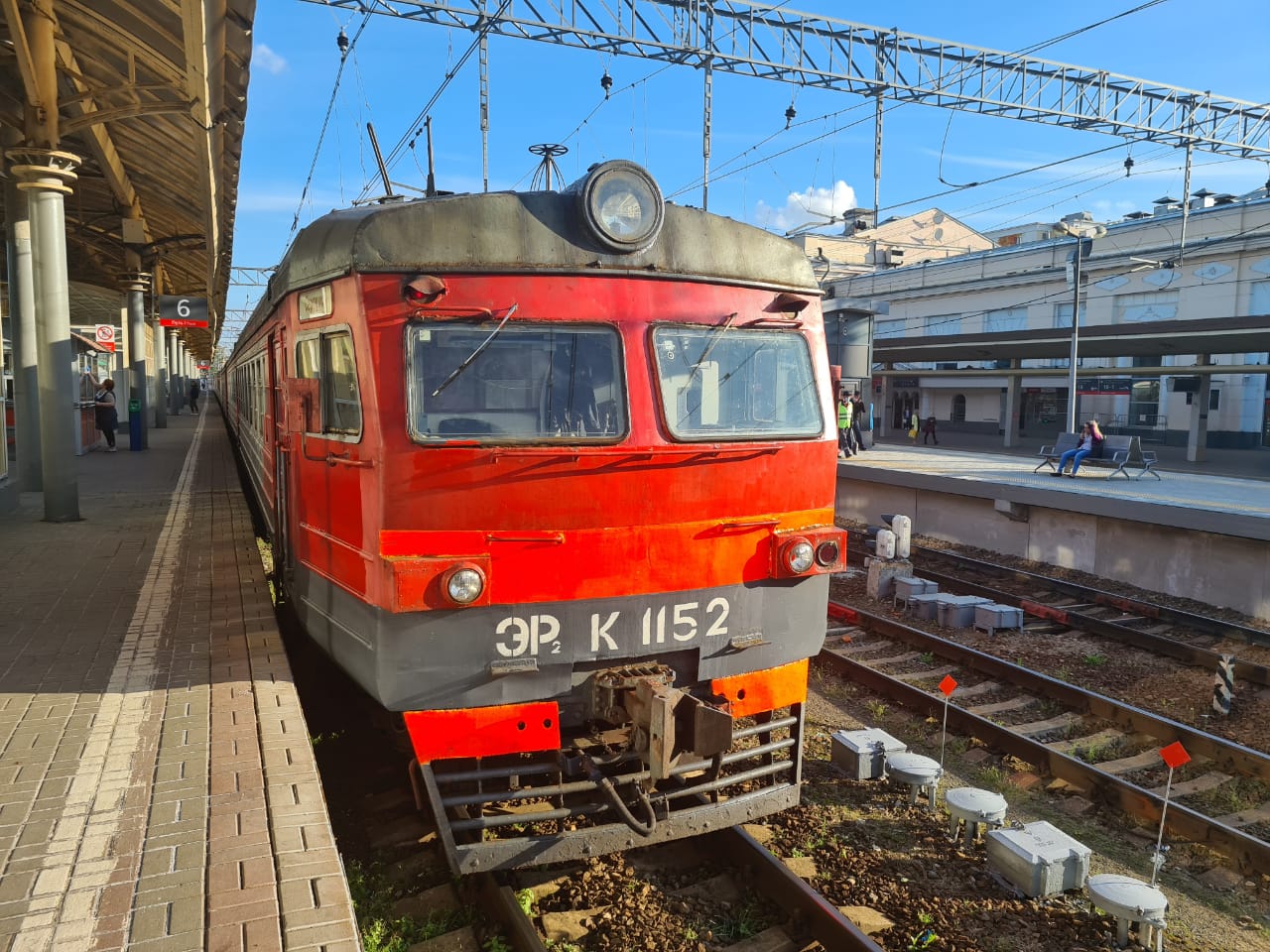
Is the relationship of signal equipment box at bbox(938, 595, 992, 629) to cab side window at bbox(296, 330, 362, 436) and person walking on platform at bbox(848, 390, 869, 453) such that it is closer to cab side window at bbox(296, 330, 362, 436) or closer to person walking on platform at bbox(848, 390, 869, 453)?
cab side window at bbox(296, 330, 362, 436)

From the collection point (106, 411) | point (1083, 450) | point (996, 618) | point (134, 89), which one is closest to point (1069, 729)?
point (996, 618)

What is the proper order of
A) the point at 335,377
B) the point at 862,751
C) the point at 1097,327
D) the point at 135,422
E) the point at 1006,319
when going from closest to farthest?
the point at 335,377 < the point at 862,751 < the point at 135,422 < the point at 1097,327 < the point at 1006,319

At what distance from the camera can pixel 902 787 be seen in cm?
614

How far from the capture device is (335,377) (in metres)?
4.77

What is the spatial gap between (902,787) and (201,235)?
20.6m

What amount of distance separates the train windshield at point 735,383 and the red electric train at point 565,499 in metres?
0.02

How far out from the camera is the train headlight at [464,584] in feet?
13.7

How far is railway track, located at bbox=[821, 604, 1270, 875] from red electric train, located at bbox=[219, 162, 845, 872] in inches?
102

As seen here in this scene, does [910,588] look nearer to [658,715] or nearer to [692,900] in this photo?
[692,900]

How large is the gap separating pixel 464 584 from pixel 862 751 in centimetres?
342

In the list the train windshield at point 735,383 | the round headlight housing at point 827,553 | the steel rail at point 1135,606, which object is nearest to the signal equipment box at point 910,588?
the steel rail at point 1135,606

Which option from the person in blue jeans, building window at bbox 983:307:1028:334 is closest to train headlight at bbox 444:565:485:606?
the person in blue jeans

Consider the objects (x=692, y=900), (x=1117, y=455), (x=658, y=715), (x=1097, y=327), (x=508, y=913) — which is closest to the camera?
(x=658, y=715)

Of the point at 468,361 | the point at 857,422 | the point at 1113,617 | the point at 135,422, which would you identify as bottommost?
the point at 1113,617
